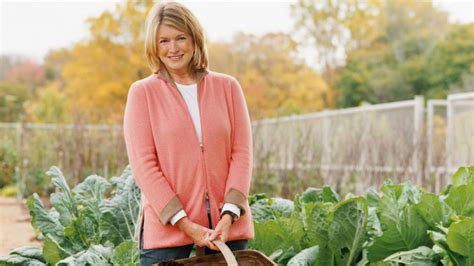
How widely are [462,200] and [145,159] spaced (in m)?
1.65

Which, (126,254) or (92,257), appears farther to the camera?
(92,257)

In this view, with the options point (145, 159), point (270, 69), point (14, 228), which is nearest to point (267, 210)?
point (145, 159)

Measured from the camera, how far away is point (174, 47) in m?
2.45

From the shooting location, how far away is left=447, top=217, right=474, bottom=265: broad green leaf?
2.86 metres

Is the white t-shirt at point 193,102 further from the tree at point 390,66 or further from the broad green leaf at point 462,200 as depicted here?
the tree at point 390,66

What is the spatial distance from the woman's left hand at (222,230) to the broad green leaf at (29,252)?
154cm

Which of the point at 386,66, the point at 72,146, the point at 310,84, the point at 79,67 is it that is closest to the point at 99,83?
the point at 79,67

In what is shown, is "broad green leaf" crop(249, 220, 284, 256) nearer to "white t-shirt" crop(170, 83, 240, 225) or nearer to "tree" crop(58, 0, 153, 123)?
"white t-shirt" crop(170, 83, 240, 225)

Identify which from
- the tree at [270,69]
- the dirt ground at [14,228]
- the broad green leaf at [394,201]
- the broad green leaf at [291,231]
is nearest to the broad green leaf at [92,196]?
the broad green leaf at [291,231]

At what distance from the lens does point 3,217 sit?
335 inches

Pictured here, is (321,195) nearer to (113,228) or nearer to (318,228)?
(318,228)

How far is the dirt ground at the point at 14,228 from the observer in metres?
6.30

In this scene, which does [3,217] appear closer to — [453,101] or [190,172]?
[453,101]

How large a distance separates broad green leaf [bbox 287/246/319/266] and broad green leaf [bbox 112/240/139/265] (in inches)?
27.1
